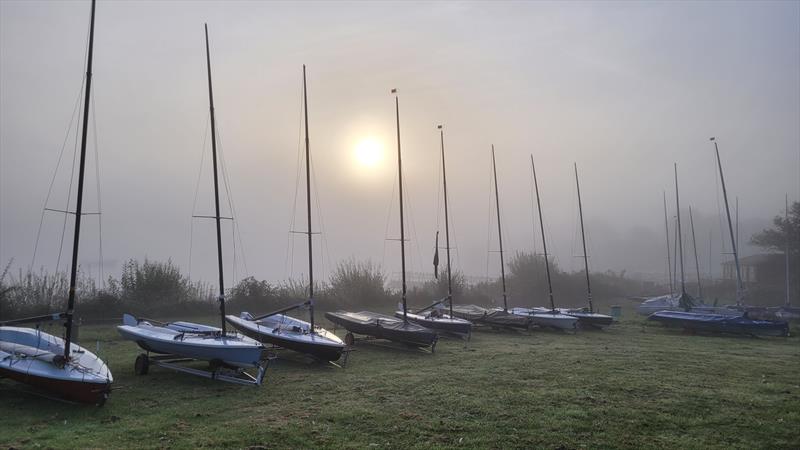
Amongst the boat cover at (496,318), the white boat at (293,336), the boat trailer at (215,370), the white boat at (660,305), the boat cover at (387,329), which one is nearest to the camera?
the boat trailer at (215,370)

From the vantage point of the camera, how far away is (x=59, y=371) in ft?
26.8

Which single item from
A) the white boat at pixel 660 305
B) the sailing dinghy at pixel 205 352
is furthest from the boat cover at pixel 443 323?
the white boat at pixel 660 305

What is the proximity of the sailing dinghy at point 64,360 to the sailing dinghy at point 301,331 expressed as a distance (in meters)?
4.36

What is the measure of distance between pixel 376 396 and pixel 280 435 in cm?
258

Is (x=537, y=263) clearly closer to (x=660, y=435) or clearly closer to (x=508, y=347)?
Result: (x=508, y=347)

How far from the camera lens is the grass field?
6750 mm

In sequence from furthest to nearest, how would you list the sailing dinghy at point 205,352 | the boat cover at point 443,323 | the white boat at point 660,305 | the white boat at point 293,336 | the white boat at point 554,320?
1. the white boat at point 660,305
2. the white boat at point 554,320
3. the boat cover at point 443,323
4. the white boat at point 293,336
5. the sailing dinghy at point 205,352

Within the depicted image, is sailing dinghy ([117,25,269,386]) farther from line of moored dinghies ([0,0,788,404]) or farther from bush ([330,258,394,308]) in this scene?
bush ([330,258,394,308])

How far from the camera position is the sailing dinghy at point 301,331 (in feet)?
40.2

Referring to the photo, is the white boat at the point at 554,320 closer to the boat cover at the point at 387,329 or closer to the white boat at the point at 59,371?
the boat cover at the point at 387,329

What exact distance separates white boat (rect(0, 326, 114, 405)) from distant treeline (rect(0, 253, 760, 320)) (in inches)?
471

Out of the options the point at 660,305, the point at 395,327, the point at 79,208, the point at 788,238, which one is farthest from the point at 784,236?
the point at 79,208

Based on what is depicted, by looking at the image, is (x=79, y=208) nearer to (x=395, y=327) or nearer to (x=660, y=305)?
(x=395, y=327)


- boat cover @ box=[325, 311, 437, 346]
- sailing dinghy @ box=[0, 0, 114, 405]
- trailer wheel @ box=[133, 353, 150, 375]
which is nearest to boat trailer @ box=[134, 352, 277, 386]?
trailer wheel @ box=[133, 353, 150, 375]
